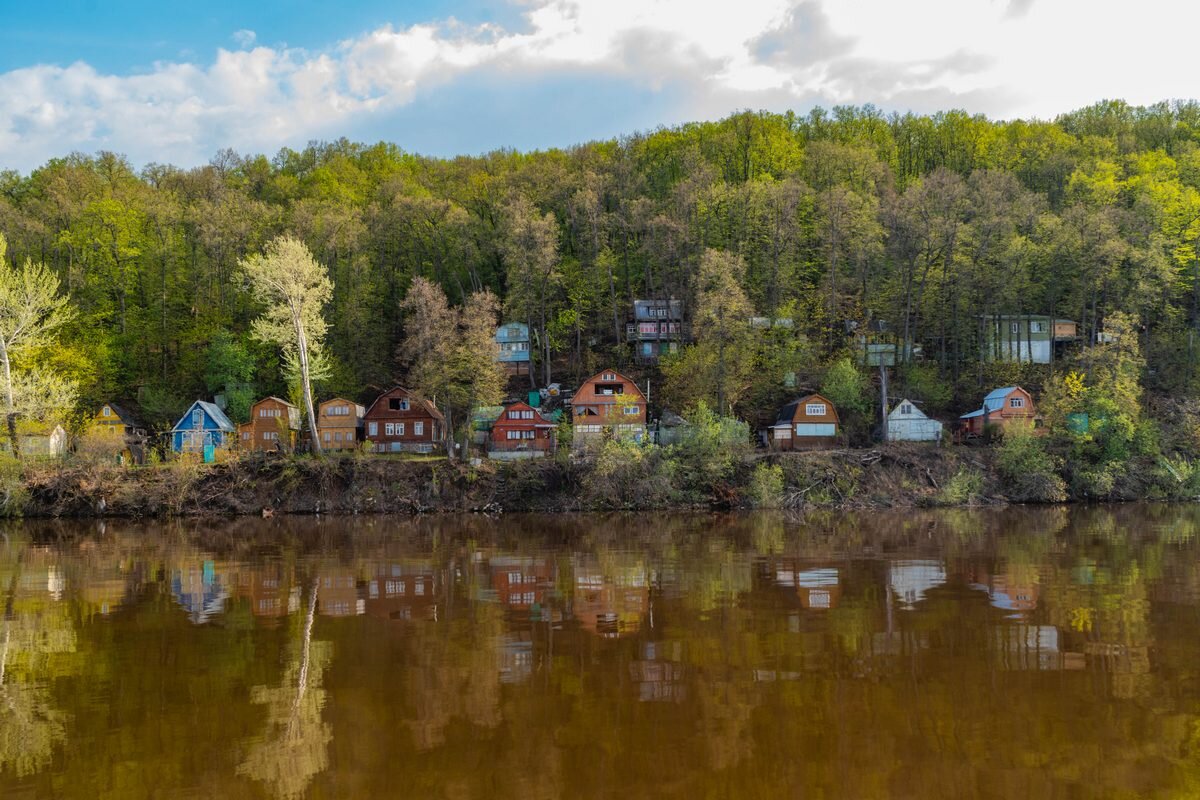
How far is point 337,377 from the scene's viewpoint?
59781 millimetres

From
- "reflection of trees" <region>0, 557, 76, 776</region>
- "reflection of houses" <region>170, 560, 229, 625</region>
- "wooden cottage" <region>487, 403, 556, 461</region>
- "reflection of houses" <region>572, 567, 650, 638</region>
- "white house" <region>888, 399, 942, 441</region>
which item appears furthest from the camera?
"wooden cottage" <region>487, 403, 556, 461</region>

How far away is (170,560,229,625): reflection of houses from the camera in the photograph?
20.1 meters

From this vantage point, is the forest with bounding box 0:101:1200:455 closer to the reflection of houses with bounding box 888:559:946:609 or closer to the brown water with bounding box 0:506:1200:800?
the reflection of houses with bounding box 888:559:946:609

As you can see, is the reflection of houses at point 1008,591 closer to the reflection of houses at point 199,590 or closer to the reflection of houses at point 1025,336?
the reflection of houses at point 199,590

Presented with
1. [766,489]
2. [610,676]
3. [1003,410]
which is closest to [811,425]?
[766,489]

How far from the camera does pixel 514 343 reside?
67438 millimetres

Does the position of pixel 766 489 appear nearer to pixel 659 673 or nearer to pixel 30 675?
pixel 659 673

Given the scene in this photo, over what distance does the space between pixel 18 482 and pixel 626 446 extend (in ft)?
110

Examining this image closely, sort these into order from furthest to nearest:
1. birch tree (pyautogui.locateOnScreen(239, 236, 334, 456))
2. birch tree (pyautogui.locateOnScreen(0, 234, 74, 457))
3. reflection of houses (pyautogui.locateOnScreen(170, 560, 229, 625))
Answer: birch tree (pyautogui.locateOnScreen(239, 236, 334, 456)), birch tree (pyautogui.locateOnScreen(0, 234, 74, 457)), reflection of houses (pyautogui.locateOnScreen(170, 560, 229, 625))

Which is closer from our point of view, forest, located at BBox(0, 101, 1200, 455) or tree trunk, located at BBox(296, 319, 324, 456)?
tree trunk, located at BBox(296, 319, 324, 456)

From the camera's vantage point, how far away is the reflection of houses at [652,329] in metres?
66.3

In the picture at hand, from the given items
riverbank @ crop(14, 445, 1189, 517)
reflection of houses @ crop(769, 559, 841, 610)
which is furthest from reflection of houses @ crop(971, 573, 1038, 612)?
riverbank @ crop(14, 445, 1189, 517)

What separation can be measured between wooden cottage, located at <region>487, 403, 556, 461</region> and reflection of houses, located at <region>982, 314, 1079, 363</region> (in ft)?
114

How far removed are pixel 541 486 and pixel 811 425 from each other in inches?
758
